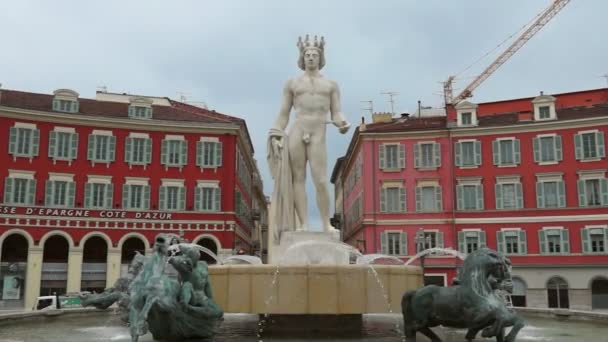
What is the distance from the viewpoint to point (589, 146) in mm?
37562

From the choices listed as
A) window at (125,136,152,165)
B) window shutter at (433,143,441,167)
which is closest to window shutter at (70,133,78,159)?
window at (125,136,152,165)

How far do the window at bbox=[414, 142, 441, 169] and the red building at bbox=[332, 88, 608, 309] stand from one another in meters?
0.07

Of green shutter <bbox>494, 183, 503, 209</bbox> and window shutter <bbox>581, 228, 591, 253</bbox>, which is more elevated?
green shutter <bbox>494, 183, 503, 209</bbox>

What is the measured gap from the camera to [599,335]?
366 inches

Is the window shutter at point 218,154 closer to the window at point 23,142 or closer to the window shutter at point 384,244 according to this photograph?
the window at point 23,142

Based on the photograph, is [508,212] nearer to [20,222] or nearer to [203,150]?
[203,150]

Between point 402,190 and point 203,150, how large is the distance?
14290 millimetres

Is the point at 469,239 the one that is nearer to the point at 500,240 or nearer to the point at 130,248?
the point at 500,240

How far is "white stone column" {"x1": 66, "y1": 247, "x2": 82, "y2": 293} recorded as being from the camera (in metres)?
35.6

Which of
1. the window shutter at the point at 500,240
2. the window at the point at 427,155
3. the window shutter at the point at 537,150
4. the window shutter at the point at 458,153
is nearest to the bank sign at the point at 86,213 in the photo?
the window at the point at 427,155

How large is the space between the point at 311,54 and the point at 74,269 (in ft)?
97.7

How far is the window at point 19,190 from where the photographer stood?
35688 mm

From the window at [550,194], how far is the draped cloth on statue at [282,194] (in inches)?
1233

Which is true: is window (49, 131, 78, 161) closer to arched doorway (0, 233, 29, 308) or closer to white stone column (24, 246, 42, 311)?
arched doorway (0, 233, 29, 308)
